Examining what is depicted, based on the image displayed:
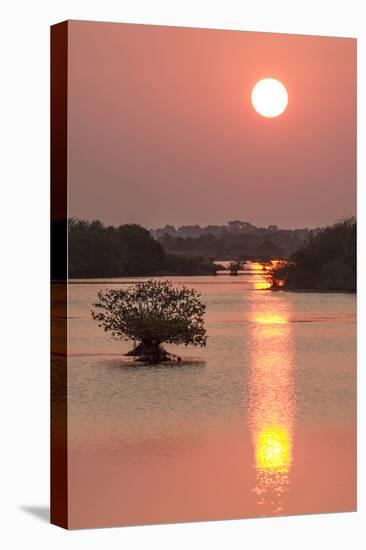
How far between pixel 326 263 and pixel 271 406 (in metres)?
1.43

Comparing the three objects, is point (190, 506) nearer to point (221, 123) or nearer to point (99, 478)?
point (99, 478)

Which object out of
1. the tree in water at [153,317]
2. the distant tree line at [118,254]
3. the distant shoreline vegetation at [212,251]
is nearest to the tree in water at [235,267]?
the distant shoreline vegetation at [212,251]

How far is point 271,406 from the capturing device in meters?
14.4

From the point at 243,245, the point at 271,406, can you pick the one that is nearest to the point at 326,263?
the point at 243,245

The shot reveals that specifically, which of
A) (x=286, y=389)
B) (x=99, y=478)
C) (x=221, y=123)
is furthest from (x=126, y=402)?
(x=221, y=123)

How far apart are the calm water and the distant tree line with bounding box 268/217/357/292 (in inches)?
4.7

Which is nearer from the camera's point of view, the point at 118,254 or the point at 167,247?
the point at 118,254

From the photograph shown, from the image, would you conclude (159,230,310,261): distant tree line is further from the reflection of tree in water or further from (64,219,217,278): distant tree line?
the reflection of tree in water

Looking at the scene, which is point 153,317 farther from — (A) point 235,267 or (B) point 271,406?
(B) point 271,406

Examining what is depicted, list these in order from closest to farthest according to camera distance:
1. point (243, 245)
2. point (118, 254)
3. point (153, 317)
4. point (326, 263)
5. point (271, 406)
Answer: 1. point (118, 254)
2. point (153, 317)
3. point (271, 406)
4. point (243, 245)
5. point (326, 263)

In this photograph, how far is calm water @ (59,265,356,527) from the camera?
1364cm

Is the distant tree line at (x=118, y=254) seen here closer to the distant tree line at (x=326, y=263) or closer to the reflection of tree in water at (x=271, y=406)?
the reflection of tree in water at (x=271, y=406)

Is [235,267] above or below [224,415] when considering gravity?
above

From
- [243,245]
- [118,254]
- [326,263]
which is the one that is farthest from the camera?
[326,263]
